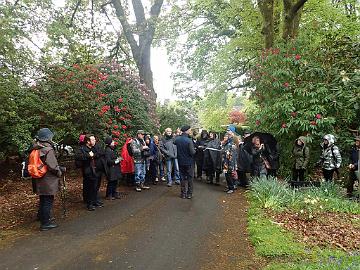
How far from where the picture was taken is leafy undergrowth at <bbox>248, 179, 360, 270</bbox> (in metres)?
4.79

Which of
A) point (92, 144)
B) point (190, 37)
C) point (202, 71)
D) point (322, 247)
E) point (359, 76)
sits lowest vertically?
point (322, 247)

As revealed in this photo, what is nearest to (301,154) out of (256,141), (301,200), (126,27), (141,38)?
(256,141)

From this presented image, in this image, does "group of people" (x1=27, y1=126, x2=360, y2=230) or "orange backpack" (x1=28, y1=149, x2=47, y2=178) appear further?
"group of people" (x1=27, y1=126, x2=360, y2=230)

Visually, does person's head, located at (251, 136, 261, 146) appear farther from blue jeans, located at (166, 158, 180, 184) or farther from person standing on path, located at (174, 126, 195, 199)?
blue jeans, located at (166, 158, 180, 184)

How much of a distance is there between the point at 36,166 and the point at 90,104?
14.4 ft

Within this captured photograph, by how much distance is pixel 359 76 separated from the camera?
8.51 meters

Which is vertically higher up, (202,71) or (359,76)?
(202,71)

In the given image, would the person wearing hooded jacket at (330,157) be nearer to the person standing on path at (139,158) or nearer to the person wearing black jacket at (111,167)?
the person standing on path at (139,158)

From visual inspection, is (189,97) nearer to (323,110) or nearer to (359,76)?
(323,110)

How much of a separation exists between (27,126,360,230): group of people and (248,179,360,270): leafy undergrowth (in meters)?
1.01

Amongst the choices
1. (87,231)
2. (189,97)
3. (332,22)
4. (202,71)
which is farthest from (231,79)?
(87,231)

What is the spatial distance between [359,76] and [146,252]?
6897mm

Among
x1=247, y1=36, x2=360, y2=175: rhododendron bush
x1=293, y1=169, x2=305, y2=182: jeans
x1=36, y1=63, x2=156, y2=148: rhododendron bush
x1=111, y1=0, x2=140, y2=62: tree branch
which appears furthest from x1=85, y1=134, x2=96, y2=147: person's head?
x1=111, y1=0, x2=140, y2=62: tree branch

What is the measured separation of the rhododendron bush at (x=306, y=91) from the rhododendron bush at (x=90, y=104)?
446 centimetres
